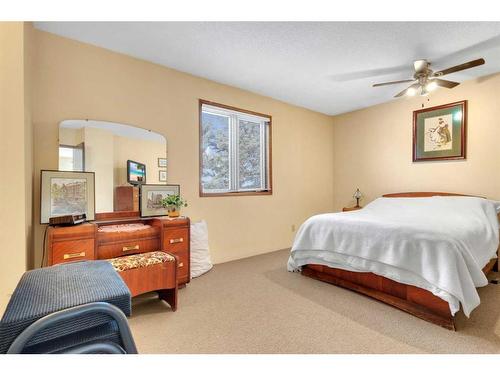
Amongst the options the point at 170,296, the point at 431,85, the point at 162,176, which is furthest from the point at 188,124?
the point at 431,85

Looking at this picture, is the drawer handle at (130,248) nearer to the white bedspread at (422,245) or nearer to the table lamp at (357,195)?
the white bedspread at (422,245)

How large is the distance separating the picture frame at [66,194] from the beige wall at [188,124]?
0.15 metres

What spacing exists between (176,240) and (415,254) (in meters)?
2.21

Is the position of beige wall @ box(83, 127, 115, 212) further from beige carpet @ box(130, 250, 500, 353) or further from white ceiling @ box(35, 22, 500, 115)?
beige carpet @ box(130, 250, 500, 353)

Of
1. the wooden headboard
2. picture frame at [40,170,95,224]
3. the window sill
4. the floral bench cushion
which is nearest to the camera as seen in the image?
the floral bench cushion

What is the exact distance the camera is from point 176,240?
2635 millimetres

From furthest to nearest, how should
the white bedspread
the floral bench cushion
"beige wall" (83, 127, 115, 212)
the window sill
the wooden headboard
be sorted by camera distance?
the wooden headboard < the window sill < "beige wall" (83, 127, 115, 212) < the floral bench cushion < the white bedspread

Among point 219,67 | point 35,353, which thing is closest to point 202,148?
point 219,67

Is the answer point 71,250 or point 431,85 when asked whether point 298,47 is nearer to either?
point 431,85

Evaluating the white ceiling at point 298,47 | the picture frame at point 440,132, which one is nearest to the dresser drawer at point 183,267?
the white ceiling at point 298,47

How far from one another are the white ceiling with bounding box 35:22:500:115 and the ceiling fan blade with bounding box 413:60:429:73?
5 cm

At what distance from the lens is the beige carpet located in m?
1.69

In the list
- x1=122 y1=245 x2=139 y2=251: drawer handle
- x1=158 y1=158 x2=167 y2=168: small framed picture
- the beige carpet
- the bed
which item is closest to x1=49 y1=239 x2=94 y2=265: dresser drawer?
x1=122 y1=245 x2=139 y2=251: drawer handle

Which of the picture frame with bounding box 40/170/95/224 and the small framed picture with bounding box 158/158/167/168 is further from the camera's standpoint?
the small framed picture with bounding box 158/158/167/168
